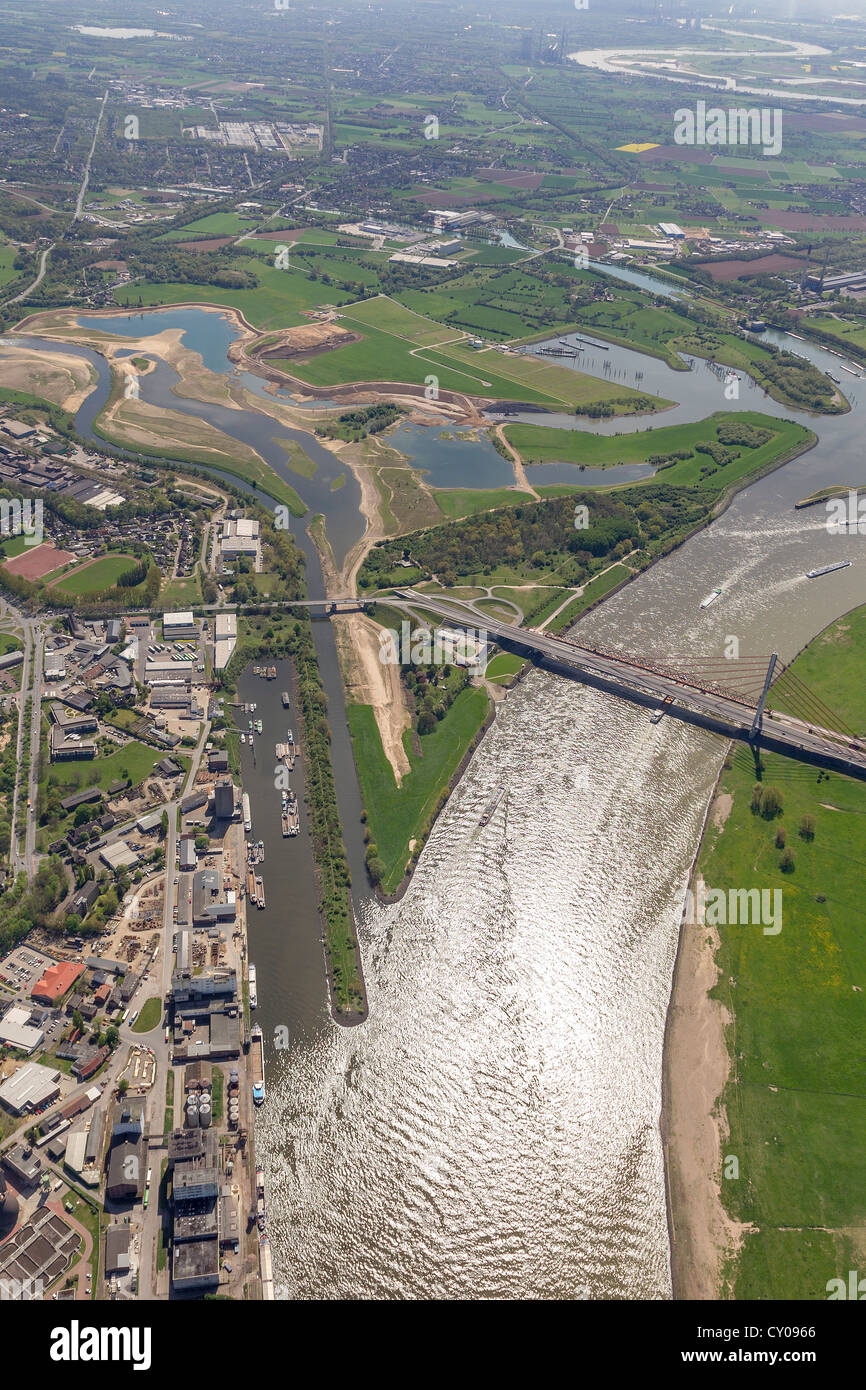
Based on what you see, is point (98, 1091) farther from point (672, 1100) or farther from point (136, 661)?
point (136, 661)

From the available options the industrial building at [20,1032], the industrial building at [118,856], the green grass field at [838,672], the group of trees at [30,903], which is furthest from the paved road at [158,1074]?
the green grass field at [838,672]

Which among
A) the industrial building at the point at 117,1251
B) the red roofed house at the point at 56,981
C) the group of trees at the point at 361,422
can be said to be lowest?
the industrial building at the point at 117,1251

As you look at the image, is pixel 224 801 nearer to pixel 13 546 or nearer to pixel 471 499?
pixel 13 546

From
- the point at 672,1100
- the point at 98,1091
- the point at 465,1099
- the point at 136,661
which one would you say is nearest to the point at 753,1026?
the point at 672,1100

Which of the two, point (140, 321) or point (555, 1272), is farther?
point (140, 321)

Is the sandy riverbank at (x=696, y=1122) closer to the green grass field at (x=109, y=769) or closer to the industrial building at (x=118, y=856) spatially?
the industrial building at (x=118, y=856)

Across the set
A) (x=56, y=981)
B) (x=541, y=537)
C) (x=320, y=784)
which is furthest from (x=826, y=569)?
(x=56, y=981)
